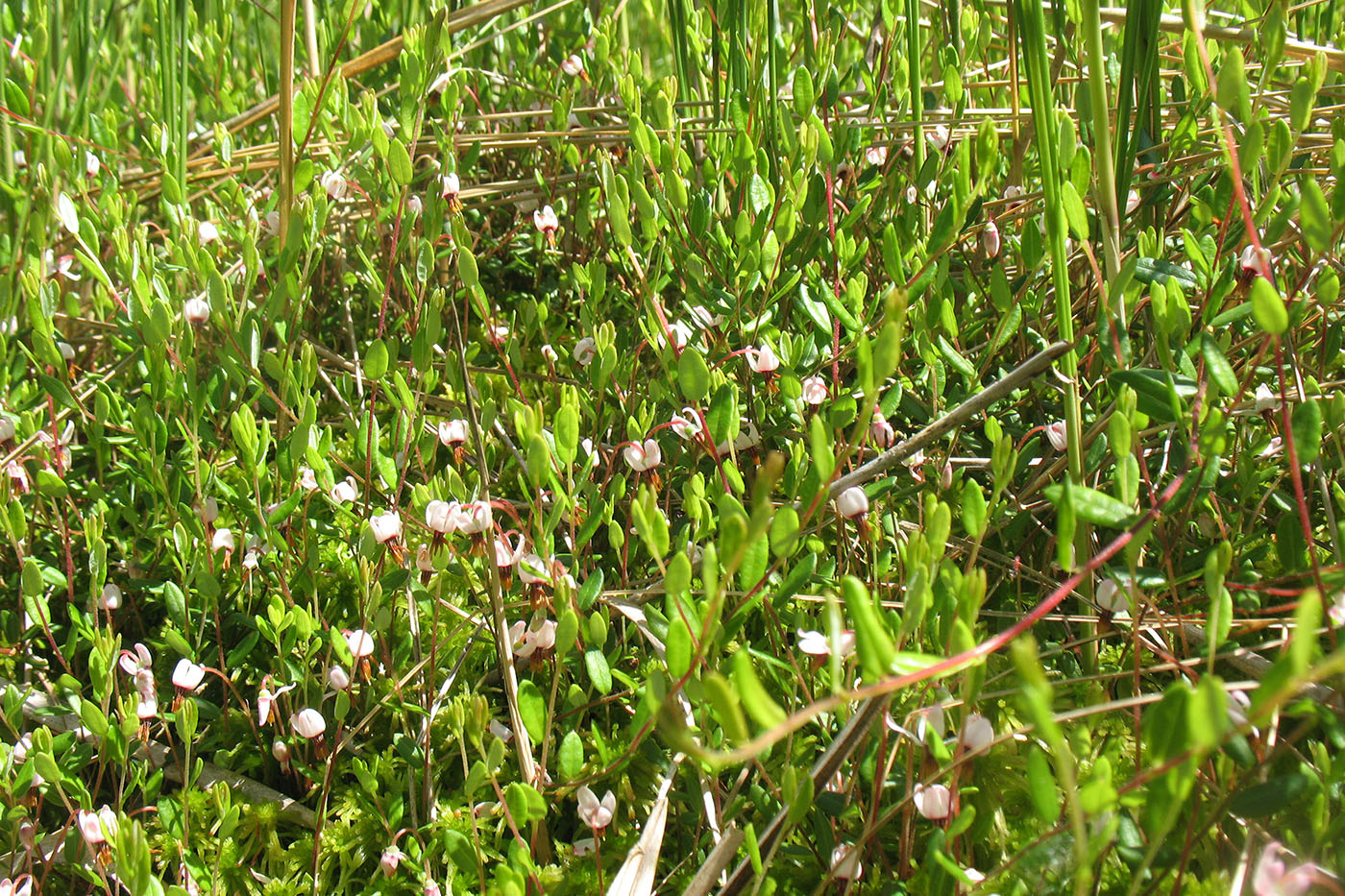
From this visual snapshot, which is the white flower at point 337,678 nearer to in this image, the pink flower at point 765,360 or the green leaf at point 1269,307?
the pink flower at point 765,360

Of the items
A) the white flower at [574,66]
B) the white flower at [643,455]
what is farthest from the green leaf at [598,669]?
the white flower at [574,66]

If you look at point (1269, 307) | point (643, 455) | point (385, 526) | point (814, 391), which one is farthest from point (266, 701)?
point (1269, 307)

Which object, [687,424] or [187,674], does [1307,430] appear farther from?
[187,674]

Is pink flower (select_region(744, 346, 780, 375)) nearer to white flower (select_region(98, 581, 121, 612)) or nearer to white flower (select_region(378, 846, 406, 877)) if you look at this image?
white flower (select_region(378, 846, 406, 877))

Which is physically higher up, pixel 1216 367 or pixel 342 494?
pixel 1216 367

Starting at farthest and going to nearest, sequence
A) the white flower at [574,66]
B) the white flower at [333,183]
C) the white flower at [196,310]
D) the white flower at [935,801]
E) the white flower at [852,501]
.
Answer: the white flower at [574,66] → the white flower at [333,183] → the white flower at [196,310] → the white flower at [852,501] → the white flower at [935,801]

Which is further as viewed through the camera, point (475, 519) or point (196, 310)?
point (196, 310)

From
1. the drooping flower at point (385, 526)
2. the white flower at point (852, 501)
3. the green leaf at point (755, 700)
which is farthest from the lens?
the drooping flower at point (385, 526)

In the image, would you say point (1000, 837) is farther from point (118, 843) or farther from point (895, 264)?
point (118, 843)
